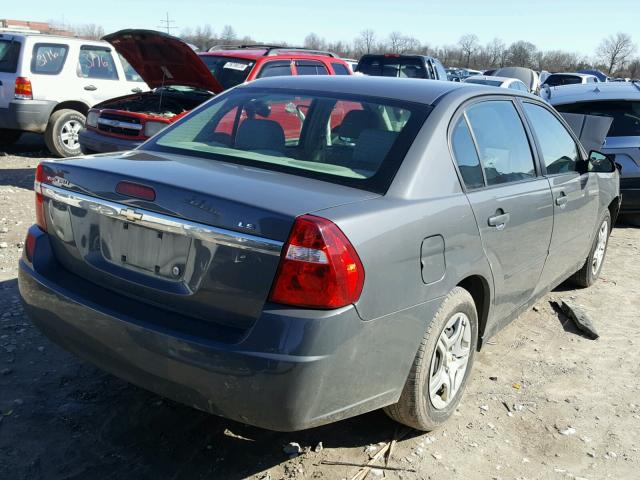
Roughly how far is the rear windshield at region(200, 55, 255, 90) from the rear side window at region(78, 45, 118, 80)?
2.60m

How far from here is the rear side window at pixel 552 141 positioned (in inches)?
167

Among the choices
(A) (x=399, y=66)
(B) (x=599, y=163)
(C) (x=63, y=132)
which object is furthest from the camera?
(A) (x=399, y=66)

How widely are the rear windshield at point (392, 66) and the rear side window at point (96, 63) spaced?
566cm

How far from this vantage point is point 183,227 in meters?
2.52

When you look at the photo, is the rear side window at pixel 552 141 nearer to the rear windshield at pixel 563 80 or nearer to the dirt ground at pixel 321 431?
the dirt ground at pixel 321 431

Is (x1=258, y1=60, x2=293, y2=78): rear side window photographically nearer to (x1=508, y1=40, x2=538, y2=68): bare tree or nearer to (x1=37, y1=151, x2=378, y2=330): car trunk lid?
(x1=37, y1=151, x2=378, y2=330): car trunk lid

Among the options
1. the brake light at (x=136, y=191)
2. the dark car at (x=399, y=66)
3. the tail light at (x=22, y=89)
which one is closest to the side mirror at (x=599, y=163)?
the brake light at (x=136, y=191)

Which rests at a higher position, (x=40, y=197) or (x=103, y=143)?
(x=40, y=197)

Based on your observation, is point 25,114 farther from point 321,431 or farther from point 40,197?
Result: point 321,431

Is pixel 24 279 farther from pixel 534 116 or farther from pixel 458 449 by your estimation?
pixel 534 116

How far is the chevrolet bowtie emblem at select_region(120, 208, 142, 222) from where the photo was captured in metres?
2.63

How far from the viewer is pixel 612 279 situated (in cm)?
606

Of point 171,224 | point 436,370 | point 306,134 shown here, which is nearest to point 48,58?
point 306,134

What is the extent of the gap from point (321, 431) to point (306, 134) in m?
1.49
